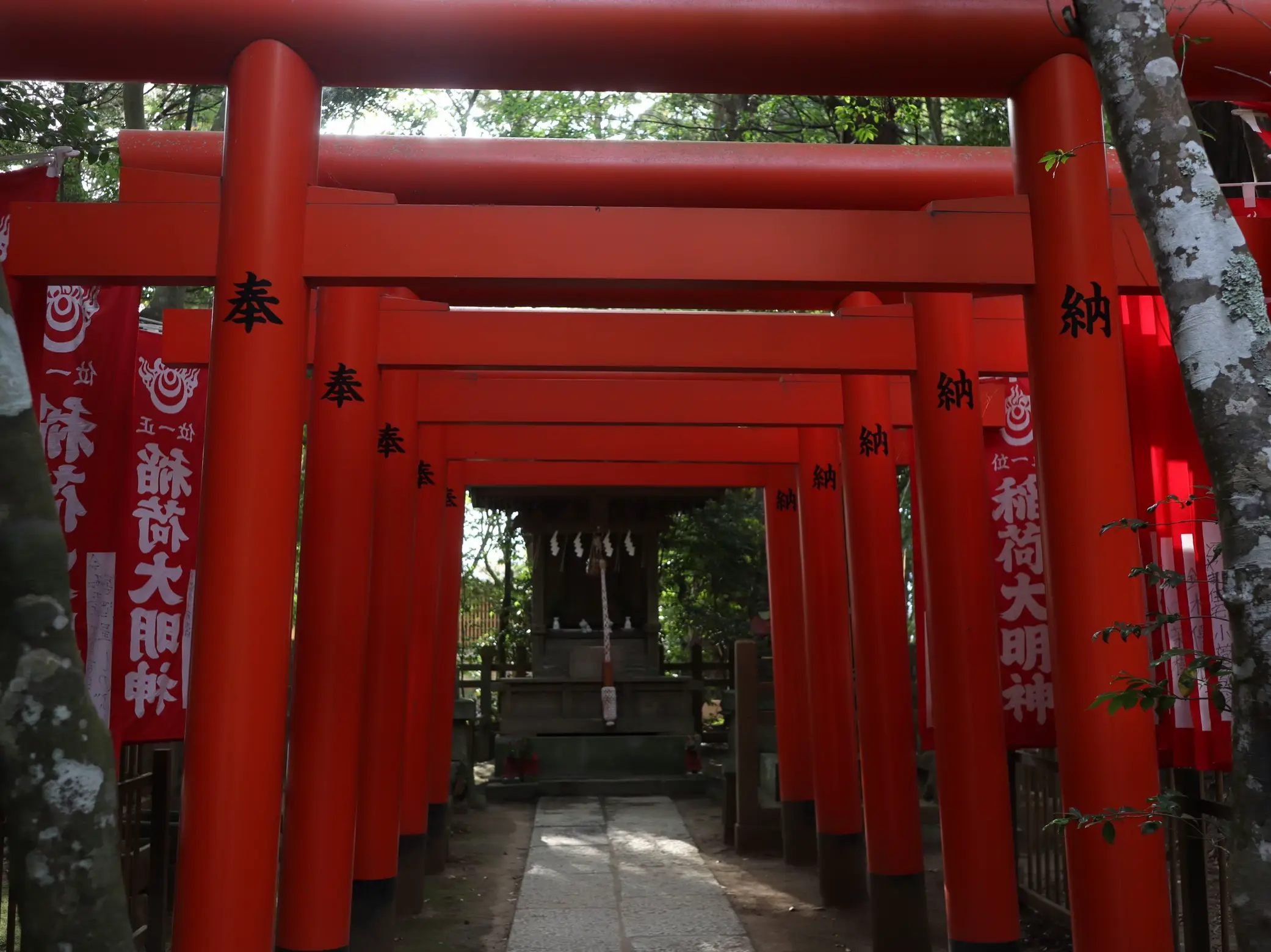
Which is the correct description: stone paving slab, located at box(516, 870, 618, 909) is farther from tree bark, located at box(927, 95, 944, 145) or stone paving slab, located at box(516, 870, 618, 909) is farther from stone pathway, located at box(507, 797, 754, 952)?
tree bark, located at box(927, 95, 944, 145)

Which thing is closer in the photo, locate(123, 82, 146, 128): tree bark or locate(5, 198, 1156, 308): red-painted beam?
locate(5, 198, 1156, 308): red-painted beam

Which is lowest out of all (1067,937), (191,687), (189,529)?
(1067,937)

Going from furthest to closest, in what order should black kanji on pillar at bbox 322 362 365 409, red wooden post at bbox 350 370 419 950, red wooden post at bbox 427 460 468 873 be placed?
red wooden post at bbox 427 460 468 873 < red wooden post at bbox 350 370 419 950 < black kanji on pillar at bbox 322 362 365 409

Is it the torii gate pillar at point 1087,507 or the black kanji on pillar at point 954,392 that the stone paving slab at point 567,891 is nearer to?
the black kanji on pillar at point 954,392

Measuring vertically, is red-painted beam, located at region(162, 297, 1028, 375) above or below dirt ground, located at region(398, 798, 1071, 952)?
above

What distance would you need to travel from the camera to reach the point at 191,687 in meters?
4.30

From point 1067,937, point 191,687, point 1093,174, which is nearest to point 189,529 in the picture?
point 191,687

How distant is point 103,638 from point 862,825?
6.14 m

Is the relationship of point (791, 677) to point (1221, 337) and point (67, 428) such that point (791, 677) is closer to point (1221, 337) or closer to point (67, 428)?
Answer: point (67, 428)

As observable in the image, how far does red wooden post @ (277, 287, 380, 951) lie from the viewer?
5.79m

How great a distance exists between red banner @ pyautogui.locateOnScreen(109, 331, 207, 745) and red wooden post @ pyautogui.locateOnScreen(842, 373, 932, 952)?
3.98 m

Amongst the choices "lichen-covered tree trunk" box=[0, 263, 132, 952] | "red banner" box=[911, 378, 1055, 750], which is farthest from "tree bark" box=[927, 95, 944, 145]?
"lichen-covered tree trunk" box=[0, 263, 132, 952]

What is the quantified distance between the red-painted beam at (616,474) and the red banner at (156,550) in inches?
199

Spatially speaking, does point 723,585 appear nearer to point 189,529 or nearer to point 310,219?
point 189,529
